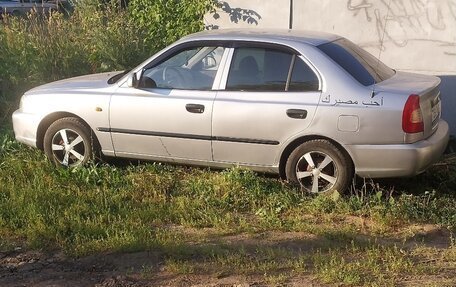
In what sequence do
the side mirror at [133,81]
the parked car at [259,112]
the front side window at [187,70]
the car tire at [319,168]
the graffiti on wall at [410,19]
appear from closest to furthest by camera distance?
the parked car at [259,112], the car tire at [319,168], the front side window at [187,70], the side mirror at [133,81], the graffiti on wall at [410,19]

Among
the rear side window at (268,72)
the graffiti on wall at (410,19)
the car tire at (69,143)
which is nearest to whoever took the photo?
the rear side window at (268,72)

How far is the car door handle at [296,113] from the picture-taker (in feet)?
20.9

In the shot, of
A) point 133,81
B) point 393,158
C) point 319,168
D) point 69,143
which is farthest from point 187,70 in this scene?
point 393,158

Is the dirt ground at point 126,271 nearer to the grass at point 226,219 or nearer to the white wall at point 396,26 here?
the grass at point 226,219

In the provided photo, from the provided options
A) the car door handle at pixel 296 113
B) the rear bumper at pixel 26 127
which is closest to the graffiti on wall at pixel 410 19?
the car door handle at pixel 296 113

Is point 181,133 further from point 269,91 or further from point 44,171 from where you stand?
point 44,171

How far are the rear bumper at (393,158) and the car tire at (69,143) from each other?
2.76 meters

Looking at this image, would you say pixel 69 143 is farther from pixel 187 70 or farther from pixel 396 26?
pixel 396 26

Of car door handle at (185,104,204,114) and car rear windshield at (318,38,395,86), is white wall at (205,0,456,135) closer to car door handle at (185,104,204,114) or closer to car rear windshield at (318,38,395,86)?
car rear windshield at (318,38,395,86)

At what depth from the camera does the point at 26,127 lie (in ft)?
24.5

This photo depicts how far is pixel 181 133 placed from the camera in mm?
6801

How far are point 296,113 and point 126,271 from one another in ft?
7.71

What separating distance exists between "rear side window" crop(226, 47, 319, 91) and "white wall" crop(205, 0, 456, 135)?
2959 millimetres

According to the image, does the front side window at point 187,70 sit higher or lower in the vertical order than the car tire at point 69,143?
higher
